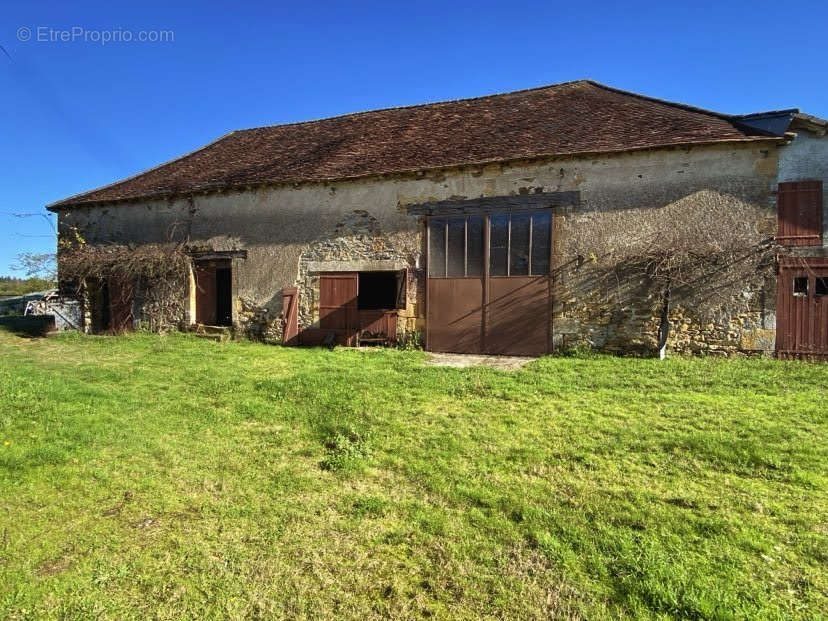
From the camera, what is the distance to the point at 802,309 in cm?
766

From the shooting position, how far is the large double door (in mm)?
9086

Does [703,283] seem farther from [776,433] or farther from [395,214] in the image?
[395,214]

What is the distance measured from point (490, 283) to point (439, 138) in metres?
4.02

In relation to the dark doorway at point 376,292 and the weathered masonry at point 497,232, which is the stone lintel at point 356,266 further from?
the dark doorway at point 376,292

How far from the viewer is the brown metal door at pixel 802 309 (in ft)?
24.9

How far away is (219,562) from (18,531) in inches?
54.7

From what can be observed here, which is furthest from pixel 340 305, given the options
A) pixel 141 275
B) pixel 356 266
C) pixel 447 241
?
pixel 141 275

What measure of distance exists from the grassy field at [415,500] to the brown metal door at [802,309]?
6.35 ft

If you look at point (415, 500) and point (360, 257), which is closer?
point (415, 500)

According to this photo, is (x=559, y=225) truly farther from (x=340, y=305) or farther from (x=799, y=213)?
(x=340, y=305)

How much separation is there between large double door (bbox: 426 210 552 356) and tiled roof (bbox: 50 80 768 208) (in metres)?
1.31

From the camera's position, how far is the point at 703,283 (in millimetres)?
8094

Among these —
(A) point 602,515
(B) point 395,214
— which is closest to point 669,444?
(A) point 602,515

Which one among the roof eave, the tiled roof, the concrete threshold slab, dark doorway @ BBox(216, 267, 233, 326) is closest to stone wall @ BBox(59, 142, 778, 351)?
the roof eave
